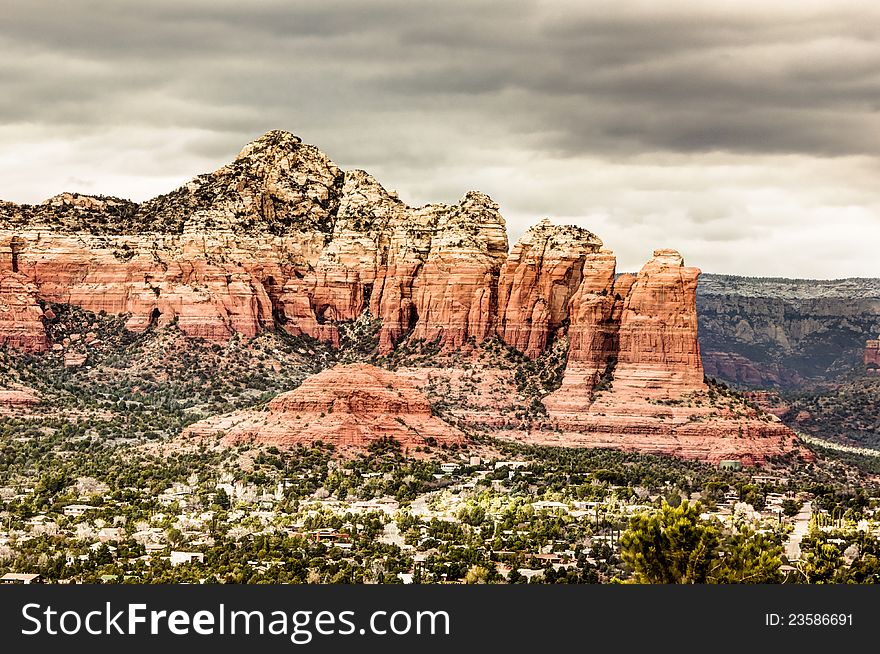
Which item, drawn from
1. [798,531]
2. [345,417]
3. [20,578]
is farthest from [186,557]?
[798,531]

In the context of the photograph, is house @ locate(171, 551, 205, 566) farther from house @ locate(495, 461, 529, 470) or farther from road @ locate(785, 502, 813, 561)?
house @ locate(495, 461, 529, 470)

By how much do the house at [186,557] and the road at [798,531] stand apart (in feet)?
122


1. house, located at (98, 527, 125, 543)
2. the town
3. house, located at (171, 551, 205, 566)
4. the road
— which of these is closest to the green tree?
the town

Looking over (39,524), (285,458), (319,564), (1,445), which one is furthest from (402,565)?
(1,445)

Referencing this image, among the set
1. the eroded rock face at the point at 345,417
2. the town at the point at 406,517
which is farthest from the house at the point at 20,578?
the eroded rock face at the point at 345,417

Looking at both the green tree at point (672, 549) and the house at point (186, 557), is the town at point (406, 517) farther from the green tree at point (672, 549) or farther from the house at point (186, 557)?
the green tree at point (672, 549)

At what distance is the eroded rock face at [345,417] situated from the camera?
16800 cm

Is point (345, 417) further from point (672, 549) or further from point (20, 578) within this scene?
point (672, 549)

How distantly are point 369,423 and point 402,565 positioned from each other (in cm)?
4801

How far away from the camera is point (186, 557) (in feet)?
415

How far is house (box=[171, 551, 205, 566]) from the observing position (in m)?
124

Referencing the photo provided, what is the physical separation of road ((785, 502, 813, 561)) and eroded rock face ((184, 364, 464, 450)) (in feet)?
111

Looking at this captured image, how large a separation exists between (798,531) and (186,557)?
147 feet

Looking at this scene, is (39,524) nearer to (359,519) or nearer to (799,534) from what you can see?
(359,519)
